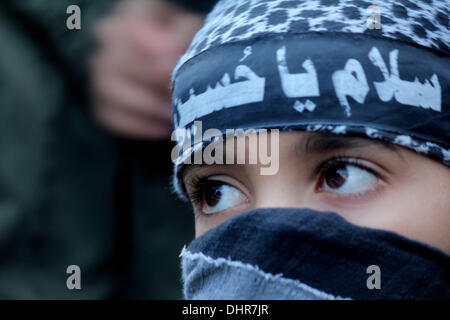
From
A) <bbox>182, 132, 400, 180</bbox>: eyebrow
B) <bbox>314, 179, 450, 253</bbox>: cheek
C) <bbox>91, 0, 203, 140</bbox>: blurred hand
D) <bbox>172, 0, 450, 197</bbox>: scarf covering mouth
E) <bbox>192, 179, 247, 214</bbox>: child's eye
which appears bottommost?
<bbox>314, 179, 450, 253</bbox>: cheek

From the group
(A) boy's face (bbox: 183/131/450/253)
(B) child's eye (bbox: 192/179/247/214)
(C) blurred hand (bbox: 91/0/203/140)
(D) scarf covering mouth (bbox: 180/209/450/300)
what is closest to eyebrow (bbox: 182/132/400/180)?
(A) boy's face (bbox: 183/131/450/253)

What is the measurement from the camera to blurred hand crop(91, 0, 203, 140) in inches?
96.0

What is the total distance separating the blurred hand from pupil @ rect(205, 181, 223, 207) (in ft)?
3.10

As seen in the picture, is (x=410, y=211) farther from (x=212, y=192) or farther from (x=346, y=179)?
(x=212, y=192)

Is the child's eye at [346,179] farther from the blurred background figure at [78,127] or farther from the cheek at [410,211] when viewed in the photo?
the blurred background figure at [78,127]

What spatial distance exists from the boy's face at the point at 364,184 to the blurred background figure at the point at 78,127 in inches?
48.2

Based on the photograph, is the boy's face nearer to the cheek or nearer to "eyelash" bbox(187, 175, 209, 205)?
the cheek

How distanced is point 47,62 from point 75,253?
74cm

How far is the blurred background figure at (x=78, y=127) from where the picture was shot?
2.39 meters

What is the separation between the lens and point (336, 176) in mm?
1341

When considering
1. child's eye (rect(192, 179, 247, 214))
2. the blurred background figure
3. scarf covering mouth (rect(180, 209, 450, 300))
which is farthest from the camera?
the blurred background figure

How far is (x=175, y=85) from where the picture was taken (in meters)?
1.67

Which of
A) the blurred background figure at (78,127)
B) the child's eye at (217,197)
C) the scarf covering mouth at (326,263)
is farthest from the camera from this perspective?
the blurred background figure at (78,127)

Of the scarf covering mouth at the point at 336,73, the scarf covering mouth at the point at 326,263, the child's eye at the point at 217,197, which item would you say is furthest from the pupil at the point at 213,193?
the scarf covering mouth at the point at 326,263
